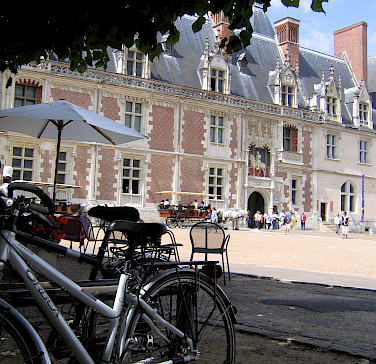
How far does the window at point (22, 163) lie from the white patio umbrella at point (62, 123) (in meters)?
13.2

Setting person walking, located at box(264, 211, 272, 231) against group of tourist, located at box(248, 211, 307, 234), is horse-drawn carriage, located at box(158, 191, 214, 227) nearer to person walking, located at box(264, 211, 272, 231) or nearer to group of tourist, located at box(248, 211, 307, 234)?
group of tourist, located at box(248, 211, 307, 234)

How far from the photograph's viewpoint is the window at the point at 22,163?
21688 millimetres

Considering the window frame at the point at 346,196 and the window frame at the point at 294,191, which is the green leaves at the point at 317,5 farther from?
the window frame at the point at 346,196

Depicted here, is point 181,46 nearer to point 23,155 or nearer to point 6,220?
point 23,155

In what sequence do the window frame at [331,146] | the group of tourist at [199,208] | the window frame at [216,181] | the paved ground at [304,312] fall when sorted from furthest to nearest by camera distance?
the window frame at [331,146] → the window frame at [216,181] → the group of tourist at [199,208] → the paved ground at [304,312]

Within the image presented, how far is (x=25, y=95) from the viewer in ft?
72.4

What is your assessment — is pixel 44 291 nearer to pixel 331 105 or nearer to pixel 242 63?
pixel 242 63

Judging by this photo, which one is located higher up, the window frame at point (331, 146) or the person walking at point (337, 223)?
the window frame at point (331, 146)

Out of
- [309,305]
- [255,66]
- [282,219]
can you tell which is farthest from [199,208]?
[309,305]

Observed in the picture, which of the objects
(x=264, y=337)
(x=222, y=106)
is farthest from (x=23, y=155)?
(x=264, y=337)

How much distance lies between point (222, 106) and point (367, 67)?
1617 centimetres

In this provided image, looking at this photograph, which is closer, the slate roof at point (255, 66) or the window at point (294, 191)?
the slate roof at point (255, 66)

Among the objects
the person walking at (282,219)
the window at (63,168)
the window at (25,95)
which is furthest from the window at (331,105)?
the window at (25,95)

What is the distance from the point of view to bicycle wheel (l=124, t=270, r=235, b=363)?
2.49 metres
